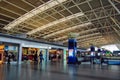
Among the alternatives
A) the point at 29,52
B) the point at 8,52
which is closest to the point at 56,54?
the point at 29,52

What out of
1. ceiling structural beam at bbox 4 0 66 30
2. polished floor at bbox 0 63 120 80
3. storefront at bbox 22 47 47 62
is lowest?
polished floor at bbox 0 63 120 80

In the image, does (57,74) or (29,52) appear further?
(29,52)

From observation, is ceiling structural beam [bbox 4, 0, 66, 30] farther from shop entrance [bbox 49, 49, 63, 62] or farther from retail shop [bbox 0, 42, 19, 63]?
shop entrance [bbox 49, 49, 63, 62]

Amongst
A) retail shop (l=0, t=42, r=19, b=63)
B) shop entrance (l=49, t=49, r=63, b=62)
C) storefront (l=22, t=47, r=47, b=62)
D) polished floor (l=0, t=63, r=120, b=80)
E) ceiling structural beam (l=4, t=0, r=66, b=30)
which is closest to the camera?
polished floor (l=0, t=63, r=120, b=80)

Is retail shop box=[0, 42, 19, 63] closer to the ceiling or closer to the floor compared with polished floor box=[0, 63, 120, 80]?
closer to the ceiling

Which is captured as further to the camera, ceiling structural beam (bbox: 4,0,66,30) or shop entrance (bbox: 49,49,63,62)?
shop entrance (bbox: 49,49,63,62)

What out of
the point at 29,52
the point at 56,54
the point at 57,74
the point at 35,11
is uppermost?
the point at 35,11

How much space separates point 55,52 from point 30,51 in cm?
1144

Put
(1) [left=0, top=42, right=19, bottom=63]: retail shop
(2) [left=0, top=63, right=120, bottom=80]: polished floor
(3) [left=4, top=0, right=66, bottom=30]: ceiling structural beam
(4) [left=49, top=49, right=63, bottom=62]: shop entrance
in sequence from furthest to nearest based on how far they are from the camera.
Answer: (4) [left=49, top=49, right=63, bottom=62]: shop entrance
(1) [left=0, top=42, right=19, bottom=63]: retail shop
(3) [left=4, top=0, right=66, bottom=30]: ceiling structural beam
(2) [left=0, top=63, right=120, bottom=80]: polished floor

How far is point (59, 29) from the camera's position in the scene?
1480 inches

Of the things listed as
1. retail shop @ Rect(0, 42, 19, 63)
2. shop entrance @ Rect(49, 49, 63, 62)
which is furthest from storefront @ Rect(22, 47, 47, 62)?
shop entrance @ Rect(49, 49, 63, 62)

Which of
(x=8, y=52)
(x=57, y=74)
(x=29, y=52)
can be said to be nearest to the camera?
(x=57, y=74)

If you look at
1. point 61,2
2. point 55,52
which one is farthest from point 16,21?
point 55,52

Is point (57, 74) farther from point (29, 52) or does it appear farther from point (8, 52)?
point (29, 52)
